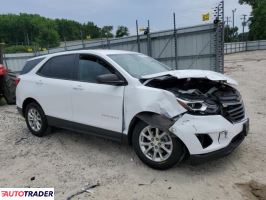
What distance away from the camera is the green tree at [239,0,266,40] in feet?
184

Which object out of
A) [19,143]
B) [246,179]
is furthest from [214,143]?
[19,143]

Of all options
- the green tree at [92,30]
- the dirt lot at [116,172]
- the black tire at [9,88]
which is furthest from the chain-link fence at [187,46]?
the green tree at [92,30]

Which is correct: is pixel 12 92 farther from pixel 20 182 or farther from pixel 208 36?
pixel 208 36

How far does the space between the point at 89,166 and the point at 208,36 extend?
9.94m

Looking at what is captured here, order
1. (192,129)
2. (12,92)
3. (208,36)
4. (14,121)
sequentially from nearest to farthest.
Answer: (192,129)
(14,121)
(12,92)
(208,36)

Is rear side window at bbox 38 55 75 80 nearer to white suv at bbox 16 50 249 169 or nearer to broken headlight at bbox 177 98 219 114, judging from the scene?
white suv at bbox 16 50 249 169

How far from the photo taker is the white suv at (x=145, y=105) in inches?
158

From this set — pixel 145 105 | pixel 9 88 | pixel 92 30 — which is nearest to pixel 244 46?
pixel 9 88

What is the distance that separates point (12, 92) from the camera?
10.3m

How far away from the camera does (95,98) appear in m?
4.90

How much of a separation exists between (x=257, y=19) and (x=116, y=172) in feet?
197

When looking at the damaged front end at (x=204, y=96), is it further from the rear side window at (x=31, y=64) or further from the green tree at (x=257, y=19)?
the green tree at (x=257, y=19)

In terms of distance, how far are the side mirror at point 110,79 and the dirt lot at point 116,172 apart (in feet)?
3.95

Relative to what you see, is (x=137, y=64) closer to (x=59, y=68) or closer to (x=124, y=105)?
(x=124, y=105)
